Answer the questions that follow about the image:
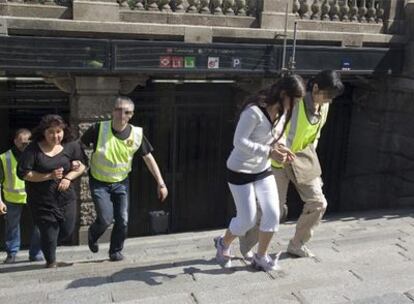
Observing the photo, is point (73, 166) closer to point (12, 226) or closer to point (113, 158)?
point (113, 158)

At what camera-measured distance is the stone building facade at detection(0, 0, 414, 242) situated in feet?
22.3

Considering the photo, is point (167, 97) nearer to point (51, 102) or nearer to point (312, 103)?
point (51, 102)

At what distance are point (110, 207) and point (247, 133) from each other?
1540 mm

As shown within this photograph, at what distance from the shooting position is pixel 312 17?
27.6 feet

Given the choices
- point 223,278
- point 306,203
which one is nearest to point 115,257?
point 223,278

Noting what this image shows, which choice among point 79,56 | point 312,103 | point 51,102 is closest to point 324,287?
point 312,103

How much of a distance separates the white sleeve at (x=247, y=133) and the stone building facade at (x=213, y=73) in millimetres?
3298

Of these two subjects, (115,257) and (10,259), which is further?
(10,259)

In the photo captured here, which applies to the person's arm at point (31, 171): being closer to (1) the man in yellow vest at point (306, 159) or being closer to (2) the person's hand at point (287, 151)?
(1) the man in yellow vest at point (306, 159)

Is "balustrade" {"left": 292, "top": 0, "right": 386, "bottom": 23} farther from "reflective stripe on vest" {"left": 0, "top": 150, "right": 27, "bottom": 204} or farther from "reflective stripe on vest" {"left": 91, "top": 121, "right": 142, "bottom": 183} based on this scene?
"reflective stripe on vest" {"left": 0, "top": 150, "right": 27, "bottom": 204}

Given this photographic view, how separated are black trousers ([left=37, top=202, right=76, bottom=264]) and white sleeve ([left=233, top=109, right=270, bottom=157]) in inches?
66.1

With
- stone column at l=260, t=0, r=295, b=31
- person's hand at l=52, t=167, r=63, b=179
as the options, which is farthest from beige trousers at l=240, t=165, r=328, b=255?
stone column at l=260, t=0, r=295, b=31

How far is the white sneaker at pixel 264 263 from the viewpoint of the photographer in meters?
4.40

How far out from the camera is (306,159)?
15.3 feet
